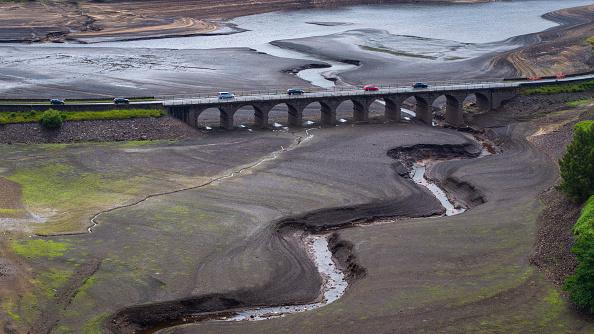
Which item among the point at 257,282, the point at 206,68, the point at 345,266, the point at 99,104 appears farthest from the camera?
the point at 206,68

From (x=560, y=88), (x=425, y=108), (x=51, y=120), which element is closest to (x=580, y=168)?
(x=425, y=108)

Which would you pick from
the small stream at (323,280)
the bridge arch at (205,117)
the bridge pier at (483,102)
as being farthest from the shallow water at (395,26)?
the small stream at (323,280)

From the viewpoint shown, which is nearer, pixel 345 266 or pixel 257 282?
pixel 257 282

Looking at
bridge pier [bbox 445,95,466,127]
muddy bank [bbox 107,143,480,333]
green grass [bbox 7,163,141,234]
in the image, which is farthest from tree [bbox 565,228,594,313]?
bridge pier [bbox 445,95,466,127]

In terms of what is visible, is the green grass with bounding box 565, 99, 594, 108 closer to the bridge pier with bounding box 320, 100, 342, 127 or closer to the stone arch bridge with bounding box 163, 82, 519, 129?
the stone arch bridge with bounding box 163, 82, 519, 129

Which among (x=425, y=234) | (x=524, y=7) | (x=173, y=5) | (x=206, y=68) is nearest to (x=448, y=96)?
(x=206, y=68)

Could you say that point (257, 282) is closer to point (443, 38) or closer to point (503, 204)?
point (503, 204)
